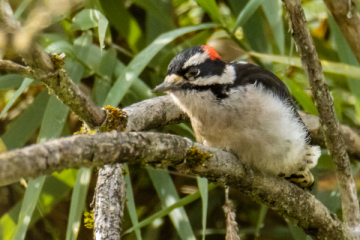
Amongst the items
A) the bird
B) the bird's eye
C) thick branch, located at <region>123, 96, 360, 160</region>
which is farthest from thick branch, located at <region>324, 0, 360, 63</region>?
the bird's eye

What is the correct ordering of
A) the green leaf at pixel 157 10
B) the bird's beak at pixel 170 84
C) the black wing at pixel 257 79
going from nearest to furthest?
the bird's beak at pixel 170 84
the black wing at pixel 257 79
the green leaf at pixel 157 10

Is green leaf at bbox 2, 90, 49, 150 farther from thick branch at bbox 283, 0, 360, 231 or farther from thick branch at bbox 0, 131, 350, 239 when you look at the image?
thick branch at bbox 283, 0, 360, 231

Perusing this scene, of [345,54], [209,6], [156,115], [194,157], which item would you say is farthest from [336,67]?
[194,157]

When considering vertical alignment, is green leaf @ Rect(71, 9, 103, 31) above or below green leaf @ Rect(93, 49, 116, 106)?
above

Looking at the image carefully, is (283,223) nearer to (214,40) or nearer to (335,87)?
(335,87)

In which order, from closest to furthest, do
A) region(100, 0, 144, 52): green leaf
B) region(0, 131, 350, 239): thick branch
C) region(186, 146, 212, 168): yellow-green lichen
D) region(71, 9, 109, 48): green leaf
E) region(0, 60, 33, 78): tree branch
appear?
region(0, 131, 350, 239): thick branch
region(0, 60, 33, 78): tree branch
region(186, 146, 212, 168): yellow-green lichen
region(71, 9, 109, 48): green leaf
region(100, 0, 144, 52): green leaf

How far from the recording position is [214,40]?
2.88 metres

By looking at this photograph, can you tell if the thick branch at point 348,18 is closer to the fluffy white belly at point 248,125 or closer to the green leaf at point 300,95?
the green leaf at point 300,95

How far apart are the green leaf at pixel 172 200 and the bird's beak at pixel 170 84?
0.87m

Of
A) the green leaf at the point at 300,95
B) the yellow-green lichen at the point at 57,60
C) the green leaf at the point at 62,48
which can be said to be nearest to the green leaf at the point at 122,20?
the green leaf at the point at 62,48

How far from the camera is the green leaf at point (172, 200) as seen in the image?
2135 millimetres

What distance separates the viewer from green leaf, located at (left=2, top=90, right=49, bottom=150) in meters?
2.36

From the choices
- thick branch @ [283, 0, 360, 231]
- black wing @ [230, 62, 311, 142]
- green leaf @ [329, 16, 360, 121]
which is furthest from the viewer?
green leaf @ [329, 16, 360, 121]

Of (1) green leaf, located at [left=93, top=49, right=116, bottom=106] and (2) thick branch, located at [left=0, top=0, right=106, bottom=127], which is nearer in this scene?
(2) thick branch, located at [left=0, top=0, right=106, bottom=127]
